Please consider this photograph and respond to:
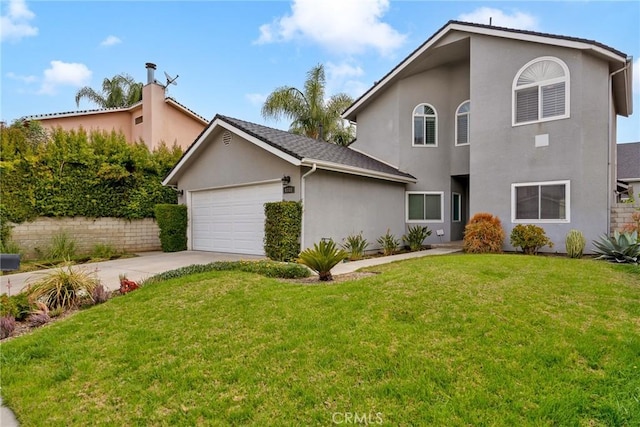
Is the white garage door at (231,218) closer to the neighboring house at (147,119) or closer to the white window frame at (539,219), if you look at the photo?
the white window frame at (539,219)

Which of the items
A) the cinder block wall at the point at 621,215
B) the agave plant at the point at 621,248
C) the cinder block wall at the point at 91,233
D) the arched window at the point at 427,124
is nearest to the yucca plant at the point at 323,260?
the agave plant at the point at 621,248

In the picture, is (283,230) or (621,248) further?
(283,230)

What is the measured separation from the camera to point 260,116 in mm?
25375

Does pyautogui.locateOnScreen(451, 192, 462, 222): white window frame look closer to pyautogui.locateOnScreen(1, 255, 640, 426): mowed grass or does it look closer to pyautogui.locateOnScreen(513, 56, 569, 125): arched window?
pyautogui.locateOnScreen(513, 56, 569, 125): arched window

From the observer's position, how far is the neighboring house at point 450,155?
11.2 m

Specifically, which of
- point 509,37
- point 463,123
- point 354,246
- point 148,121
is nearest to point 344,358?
point 354,246

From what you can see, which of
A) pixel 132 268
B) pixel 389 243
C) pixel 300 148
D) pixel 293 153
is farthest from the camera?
pixel 389 243

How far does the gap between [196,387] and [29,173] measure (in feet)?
41.4

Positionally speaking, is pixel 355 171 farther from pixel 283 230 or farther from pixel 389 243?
pixel 283 230

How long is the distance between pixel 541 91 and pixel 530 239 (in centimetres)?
504

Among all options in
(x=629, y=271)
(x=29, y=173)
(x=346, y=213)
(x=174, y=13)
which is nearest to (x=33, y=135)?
(x=29, y=173)

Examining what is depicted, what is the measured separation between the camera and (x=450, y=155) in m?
15.5

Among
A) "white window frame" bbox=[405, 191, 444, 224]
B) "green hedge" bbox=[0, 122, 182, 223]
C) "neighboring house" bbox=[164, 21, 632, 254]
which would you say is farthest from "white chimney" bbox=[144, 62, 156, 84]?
"white window frame" bbox=[405, 191, 444, 224]

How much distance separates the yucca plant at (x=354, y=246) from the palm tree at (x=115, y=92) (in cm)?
2387
